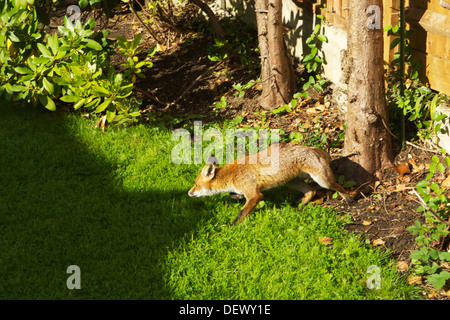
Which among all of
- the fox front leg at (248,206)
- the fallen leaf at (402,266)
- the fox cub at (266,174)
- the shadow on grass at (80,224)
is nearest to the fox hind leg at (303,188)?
the fox cub at (266,174)

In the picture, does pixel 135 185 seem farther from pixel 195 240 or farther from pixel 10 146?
pixel 10 146

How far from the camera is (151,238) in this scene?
5234 millimetres

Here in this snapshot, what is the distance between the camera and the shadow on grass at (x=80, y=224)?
4.70m

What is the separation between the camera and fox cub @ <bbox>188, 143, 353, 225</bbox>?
5.55 meters

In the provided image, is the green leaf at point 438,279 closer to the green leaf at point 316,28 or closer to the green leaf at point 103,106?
the green leaf at point 316,28

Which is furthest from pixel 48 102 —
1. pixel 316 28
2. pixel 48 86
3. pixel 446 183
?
pixel 446 183

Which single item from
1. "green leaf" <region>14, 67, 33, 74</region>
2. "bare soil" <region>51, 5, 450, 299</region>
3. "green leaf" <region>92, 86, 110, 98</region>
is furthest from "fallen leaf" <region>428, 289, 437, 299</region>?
"green leaf" <region>14, 67, 33, 74</region>

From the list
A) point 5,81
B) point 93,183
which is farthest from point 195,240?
point 5,81

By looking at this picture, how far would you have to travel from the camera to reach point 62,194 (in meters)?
6.10

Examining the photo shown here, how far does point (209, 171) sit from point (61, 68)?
2886mm

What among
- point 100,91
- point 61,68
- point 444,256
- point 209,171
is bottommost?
point 444,256

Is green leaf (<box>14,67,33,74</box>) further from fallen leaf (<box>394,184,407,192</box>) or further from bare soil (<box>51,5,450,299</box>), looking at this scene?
fallen leaf (<box>394,184,407,192</box>)

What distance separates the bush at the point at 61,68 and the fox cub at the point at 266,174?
1.90 metres

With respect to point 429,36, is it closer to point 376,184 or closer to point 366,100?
point 366,100
